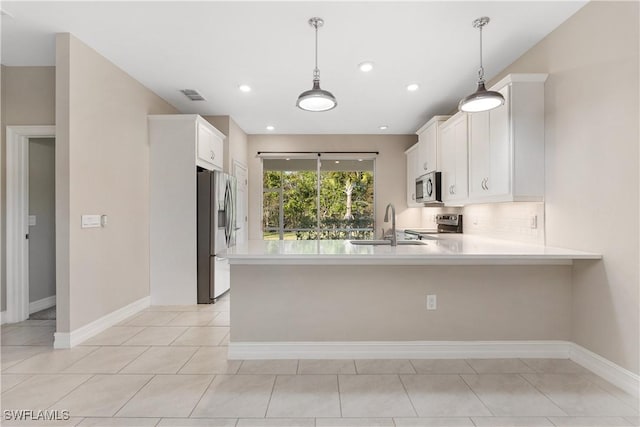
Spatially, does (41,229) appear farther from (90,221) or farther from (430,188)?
(430,188)

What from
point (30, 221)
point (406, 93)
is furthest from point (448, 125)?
point (30, 221)

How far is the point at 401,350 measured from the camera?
259 cm

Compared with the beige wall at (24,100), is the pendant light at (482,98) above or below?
below

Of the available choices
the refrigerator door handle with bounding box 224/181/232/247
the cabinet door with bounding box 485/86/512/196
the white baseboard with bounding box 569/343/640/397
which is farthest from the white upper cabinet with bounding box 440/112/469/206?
the refrigerator door handle with bounding box 224/181/232/247

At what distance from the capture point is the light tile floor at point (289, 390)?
1.84m

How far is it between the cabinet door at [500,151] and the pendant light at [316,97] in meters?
1.46

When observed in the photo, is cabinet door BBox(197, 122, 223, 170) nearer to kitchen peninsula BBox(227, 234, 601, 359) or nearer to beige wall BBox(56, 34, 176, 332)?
beige wall BBox(56, 34, 176, 332)

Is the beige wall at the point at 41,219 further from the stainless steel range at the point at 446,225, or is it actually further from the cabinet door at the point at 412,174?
the cabinet door at the point at 412,174

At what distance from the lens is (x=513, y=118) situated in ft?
9.04

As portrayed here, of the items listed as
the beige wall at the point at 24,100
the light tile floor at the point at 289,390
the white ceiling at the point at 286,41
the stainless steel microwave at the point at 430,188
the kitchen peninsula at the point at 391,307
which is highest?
the white ceiling at the point at 286,41

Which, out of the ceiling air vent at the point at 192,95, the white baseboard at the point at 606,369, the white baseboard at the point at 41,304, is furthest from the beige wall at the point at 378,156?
the white baseboard at the point at 606,369

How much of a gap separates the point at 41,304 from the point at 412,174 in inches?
209

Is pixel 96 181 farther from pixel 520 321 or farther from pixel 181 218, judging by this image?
pixel 520 321

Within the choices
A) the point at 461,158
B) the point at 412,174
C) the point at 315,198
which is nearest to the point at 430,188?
the point at 461,158
